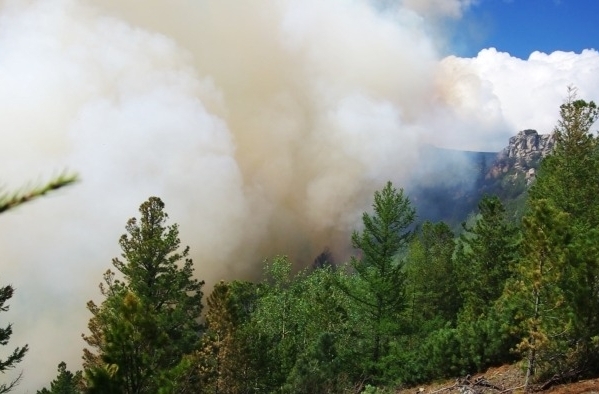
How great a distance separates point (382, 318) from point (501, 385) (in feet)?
29.6

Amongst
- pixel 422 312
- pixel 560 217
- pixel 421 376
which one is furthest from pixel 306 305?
pixel 560 217

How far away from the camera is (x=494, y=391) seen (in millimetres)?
16062

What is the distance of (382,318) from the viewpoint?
25.6 meters

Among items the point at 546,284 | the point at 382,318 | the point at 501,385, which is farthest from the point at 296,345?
the point at 546,284

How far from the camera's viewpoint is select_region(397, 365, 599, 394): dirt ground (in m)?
14.0

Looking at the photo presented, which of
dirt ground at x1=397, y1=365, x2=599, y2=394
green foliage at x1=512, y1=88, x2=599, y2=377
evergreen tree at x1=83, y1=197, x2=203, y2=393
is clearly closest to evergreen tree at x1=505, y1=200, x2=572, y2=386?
green foliage at x1=512, y1=88, x2=599, y2=377

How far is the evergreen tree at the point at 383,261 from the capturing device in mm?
25312

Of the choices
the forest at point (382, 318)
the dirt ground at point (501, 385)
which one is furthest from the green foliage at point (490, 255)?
the dirt ground at point (501, 385)

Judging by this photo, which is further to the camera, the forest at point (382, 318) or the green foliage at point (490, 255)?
the green foliage at point (490, 255)

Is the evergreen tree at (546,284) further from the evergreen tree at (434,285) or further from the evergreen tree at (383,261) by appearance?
the evergreen tree at (434,285)

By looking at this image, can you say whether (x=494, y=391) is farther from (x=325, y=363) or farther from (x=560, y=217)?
(x=325, y=363)

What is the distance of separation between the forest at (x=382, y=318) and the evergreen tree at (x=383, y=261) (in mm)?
71

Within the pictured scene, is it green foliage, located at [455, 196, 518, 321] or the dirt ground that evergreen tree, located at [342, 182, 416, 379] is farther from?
green foliage, located at [455, 196, 518, 321]

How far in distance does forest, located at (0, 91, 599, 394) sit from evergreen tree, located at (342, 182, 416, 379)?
0.07m
